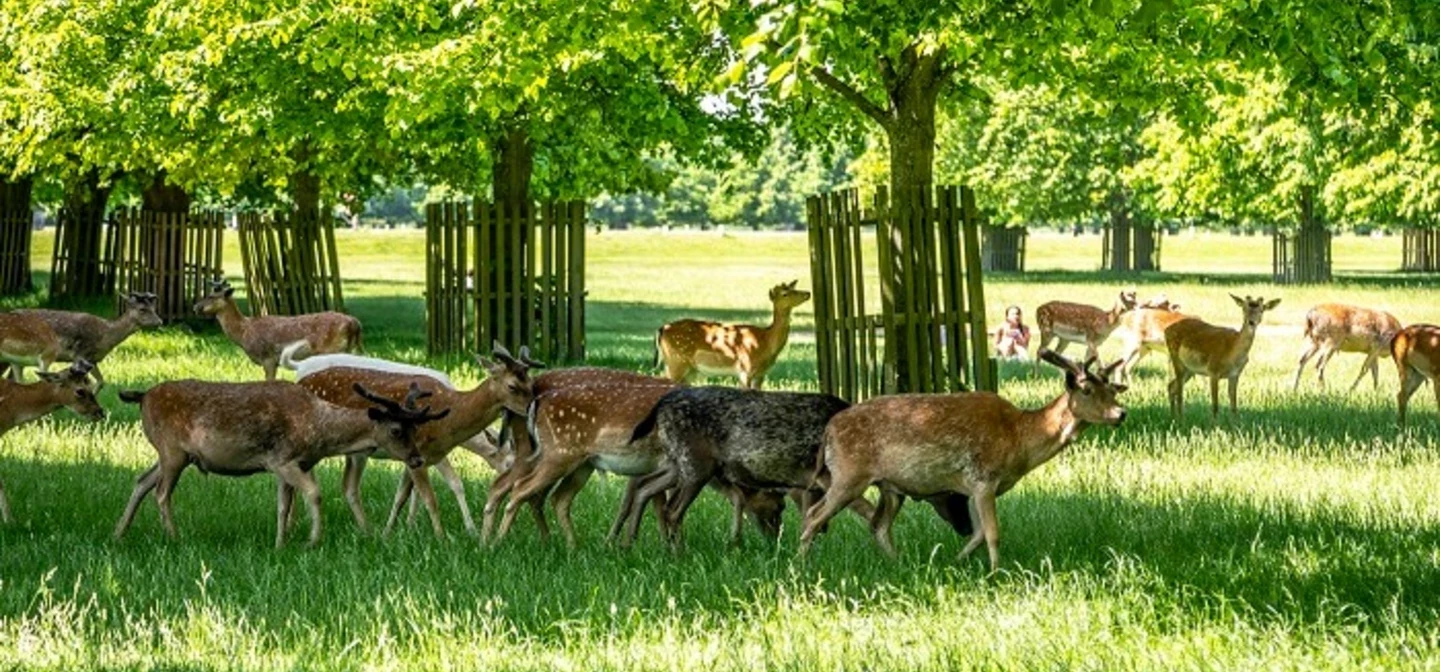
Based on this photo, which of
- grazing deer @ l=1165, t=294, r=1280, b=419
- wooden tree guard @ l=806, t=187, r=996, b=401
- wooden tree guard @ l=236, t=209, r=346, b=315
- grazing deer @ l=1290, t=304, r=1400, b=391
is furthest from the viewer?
wooden tree guard @ l=236, t=209, r=346, b=315

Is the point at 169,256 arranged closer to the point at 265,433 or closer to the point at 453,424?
the point at 453,424

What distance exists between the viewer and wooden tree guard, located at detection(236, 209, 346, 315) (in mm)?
29062

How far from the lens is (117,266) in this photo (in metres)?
33.0

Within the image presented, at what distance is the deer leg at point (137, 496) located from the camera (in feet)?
37.4

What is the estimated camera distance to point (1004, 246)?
250 ft

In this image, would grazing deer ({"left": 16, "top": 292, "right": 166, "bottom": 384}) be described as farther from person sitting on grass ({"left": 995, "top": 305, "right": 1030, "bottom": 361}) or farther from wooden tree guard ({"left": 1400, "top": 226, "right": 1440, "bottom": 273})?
wooden tree guard ({"left": 1400, "top": 226, "right": 1440, "bottom": 273})

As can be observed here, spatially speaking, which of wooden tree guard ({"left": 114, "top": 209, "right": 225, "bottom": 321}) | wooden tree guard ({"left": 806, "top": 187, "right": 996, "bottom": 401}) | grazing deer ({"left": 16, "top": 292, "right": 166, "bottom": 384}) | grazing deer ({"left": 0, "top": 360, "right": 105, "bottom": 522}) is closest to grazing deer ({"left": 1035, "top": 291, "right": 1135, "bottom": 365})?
wooden tree guard ({"left": 806, "top": 187, "right": 996, "bottom": 401})

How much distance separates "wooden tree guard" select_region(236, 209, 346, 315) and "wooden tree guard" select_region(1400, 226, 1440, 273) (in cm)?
4959

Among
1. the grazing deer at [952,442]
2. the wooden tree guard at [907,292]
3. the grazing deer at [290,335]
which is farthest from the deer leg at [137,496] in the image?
the grazing deer at [290,335]

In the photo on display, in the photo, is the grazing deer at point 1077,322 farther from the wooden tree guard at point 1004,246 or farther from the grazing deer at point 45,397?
the wooden tree guard at point 1004,246

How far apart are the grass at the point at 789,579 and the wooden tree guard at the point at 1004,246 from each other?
5869 centimetres

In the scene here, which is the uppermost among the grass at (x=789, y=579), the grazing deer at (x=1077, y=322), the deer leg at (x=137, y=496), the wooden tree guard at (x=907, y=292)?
the wooden tree guard at (x=907, y=292)

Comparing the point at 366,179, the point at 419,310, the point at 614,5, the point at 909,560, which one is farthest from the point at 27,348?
the point at 419,310

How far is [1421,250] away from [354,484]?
68737mm
